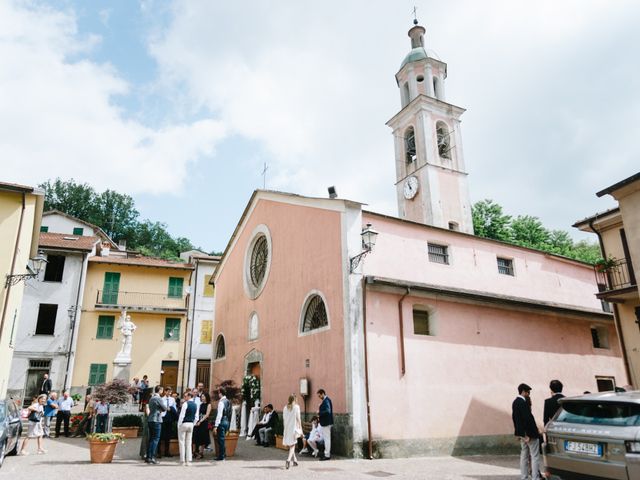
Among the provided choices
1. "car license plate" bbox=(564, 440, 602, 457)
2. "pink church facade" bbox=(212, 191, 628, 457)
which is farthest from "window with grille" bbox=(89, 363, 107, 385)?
"car license plate" bbox=(564, 440, 602, 457)

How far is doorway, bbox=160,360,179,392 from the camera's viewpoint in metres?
25.4

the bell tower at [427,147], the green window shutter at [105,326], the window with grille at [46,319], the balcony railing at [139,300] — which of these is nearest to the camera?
the window with grille at [46,319]

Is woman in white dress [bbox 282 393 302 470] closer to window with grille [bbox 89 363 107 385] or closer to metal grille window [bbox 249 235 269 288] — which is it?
metal grille window [bbox 249 235 269 288]

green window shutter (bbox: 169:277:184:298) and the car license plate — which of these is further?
green window shutter (bbox: 169:277:184:298)

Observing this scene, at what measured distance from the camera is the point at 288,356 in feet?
46.8

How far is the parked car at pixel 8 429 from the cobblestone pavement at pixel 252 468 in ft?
0.96

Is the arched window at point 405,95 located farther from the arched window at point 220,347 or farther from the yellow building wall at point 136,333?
the arched window at point 220,347

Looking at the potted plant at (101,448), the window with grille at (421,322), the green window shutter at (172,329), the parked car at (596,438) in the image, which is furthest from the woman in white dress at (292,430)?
the green window shutter at (172,329)

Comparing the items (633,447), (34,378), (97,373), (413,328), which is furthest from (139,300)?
(633,447)

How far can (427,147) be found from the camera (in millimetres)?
24641

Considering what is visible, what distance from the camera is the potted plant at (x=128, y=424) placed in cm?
1383

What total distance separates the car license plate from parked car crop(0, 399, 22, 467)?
31.2 ft

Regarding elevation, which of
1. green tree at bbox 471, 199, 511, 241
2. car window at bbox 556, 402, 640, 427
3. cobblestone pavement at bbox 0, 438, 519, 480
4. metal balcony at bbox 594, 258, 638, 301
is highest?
green tree at bbox 471, 199, 511, 241

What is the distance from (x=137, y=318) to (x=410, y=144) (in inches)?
736
